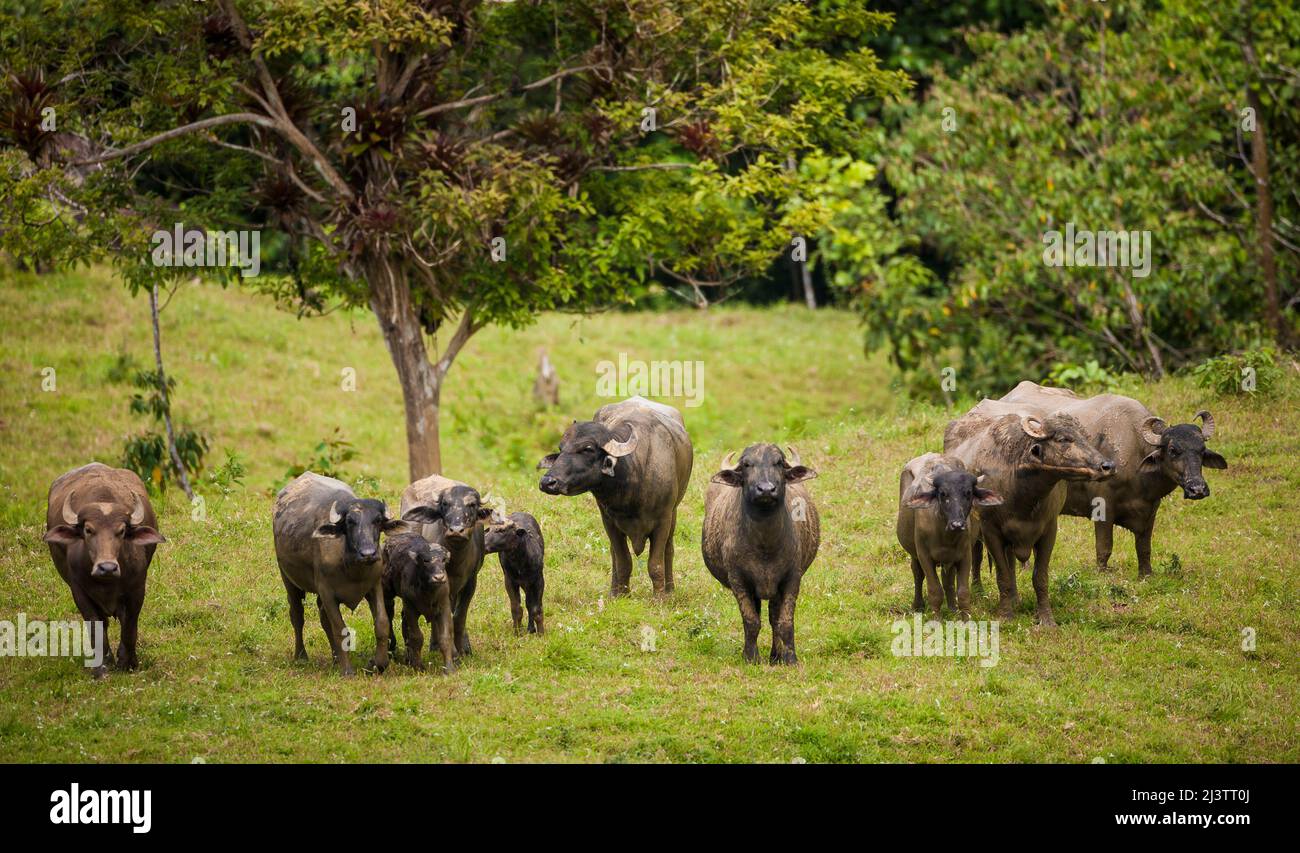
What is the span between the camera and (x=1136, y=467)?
16.2m

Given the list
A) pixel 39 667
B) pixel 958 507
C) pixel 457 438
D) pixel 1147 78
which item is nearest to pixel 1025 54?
pixel 1147 78

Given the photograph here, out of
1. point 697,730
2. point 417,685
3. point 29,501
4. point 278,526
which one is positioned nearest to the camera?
point 697,730

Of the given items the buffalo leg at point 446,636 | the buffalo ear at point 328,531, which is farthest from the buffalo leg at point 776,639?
the buffalo ear at point 328,531

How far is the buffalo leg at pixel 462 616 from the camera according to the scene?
47.2ft

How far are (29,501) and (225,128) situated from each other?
6.04m

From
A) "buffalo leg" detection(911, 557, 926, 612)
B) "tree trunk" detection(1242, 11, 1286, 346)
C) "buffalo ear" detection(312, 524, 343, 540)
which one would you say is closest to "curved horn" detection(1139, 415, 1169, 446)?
"buffalo leg" detection(911, 557, 926, 612)

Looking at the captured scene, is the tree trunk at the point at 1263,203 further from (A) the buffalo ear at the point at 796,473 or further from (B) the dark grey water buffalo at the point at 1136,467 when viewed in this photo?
(A) the buffalo ear at the point at 796,473

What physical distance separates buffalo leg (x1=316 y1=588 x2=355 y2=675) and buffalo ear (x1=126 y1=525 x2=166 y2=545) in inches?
63.8

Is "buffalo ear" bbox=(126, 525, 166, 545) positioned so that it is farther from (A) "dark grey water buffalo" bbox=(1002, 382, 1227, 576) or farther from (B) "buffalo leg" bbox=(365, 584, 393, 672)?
(A) "dark grey water buffalo" bbox=(1002, 382, 1227, 576)

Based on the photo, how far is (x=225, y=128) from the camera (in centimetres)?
2219

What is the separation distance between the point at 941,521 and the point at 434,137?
9754mm

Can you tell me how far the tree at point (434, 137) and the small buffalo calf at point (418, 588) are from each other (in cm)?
683

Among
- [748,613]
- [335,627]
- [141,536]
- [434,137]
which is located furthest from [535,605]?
[434,137]

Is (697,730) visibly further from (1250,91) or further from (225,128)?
(1250,91)
